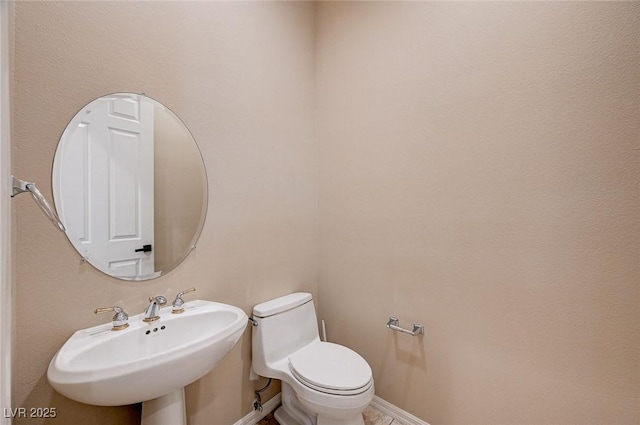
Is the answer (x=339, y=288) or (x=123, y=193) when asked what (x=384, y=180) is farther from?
(x=123, y=193)

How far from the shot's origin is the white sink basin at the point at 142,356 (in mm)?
802

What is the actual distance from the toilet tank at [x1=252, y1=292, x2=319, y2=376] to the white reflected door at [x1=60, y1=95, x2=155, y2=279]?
25.1 inches

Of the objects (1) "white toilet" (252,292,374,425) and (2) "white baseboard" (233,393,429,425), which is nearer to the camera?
(1) "white toilet" (252,292,374,425)

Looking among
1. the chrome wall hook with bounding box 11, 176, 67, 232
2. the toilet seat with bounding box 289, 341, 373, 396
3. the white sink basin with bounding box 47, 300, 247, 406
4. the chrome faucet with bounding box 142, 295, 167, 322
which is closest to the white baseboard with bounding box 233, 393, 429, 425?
the toilet seat with bounding box 289, 341, 373, 396

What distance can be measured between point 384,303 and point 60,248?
5.00 feet

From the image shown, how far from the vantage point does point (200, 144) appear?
136cm

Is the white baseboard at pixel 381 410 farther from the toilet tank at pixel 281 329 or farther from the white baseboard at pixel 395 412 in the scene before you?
the toilet tank at pixel 281 329

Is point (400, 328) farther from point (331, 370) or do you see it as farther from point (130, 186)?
point (130, 186)

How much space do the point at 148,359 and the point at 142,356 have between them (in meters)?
0.22

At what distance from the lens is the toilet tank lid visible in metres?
1.53

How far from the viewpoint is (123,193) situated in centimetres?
117

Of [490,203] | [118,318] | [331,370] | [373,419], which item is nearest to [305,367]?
[331,370]

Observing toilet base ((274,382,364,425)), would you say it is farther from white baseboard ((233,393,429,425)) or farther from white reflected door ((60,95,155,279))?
white reflected door ((60,95,155,279))

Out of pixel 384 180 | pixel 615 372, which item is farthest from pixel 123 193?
pixel 615 372
